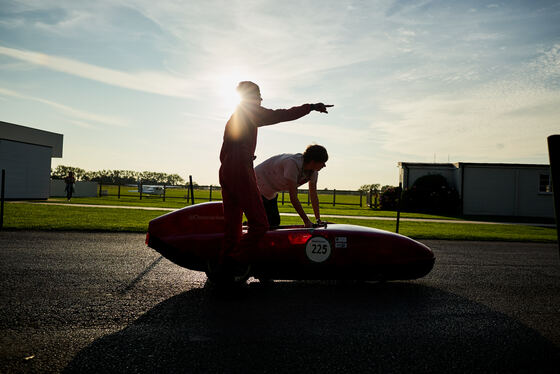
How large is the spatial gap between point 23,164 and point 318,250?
29.2 meters

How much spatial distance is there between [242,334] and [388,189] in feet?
84.2

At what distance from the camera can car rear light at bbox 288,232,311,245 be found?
14.0 feet

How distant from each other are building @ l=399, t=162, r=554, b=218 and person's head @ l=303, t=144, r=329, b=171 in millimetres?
23412

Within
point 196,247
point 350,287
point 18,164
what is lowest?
point 350,287

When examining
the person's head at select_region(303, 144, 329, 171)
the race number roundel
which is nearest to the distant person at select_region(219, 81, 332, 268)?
the race number roundel

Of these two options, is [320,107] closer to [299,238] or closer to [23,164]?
[299,238]

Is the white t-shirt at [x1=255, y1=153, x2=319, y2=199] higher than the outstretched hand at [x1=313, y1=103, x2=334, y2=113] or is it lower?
lower

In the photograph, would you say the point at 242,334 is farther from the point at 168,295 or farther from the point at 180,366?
the point at 168,295

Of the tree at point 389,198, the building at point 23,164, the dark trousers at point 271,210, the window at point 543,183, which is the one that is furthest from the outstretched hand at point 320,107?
the building at point 23,164

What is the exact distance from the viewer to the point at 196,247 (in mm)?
4375

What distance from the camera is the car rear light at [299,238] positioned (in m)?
4.27

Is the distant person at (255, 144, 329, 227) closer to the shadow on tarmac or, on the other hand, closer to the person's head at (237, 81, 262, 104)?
the person's head at (237, 81, 262, 104)

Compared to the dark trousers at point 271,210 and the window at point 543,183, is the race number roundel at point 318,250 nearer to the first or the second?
the dark trousers at point 271,210

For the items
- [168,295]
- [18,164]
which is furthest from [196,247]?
[18,164]
